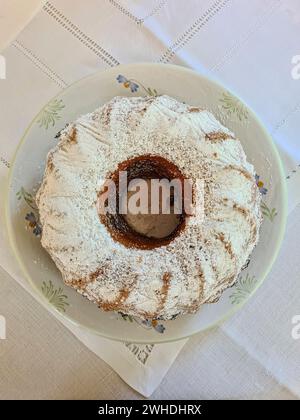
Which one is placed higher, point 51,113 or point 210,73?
point 210,73

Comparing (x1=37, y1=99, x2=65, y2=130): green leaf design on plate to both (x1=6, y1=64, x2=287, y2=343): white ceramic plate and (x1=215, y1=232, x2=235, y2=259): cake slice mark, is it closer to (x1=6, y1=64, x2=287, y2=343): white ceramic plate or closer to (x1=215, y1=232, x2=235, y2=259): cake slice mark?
(x1=6, y1=64, x2=287, y2=343): white ceramic plate

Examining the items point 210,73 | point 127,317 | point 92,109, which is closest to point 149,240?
point 127,317

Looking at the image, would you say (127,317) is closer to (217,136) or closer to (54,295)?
(54,295)

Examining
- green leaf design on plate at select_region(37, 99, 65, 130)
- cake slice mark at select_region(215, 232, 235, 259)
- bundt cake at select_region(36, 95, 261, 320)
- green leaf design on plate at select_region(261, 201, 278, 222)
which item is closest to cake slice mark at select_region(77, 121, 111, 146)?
bundt cake at select_region(36, 95, 261, 320)

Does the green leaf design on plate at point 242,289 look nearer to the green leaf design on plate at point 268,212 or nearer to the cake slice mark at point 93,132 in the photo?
the green leaf design on plate at point 268,212
